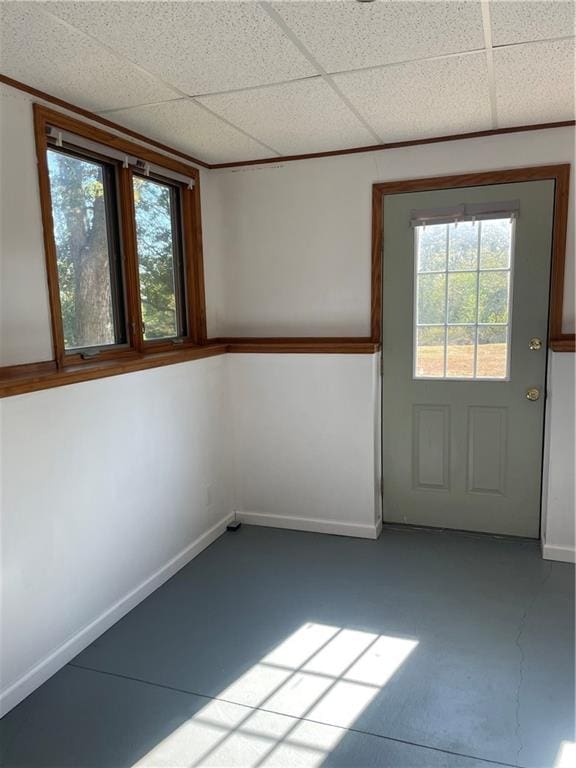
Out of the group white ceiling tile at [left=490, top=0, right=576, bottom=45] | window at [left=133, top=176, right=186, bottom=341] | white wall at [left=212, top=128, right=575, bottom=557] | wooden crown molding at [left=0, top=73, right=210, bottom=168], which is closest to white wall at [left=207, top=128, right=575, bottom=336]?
white wall at [left=212, top=128, right=575, bottom=557]

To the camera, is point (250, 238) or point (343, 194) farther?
point (250, 238)

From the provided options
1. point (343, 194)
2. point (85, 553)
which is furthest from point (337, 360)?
A: point (85, 553)

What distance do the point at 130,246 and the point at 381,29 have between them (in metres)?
1.61

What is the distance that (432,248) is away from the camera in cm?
315

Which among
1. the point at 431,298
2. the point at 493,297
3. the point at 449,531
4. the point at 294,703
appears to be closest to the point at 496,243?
the point at 493,297

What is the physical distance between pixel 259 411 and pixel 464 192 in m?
1.77

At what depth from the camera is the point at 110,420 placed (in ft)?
Result: 8.11

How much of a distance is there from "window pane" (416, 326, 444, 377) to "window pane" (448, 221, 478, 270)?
0.38 m

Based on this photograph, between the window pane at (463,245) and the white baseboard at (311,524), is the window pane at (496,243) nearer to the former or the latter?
the window pane at (463,245)

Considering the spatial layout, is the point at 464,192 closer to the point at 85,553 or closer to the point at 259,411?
the point at 259,411

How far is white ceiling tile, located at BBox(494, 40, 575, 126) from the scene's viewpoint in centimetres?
197

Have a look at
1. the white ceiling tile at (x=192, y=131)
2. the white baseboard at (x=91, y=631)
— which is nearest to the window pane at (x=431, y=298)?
the white ceiling tile at (x=192, y=131)

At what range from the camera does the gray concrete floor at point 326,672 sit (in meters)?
1.79

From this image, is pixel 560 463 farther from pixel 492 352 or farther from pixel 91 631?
pixel 91 631
